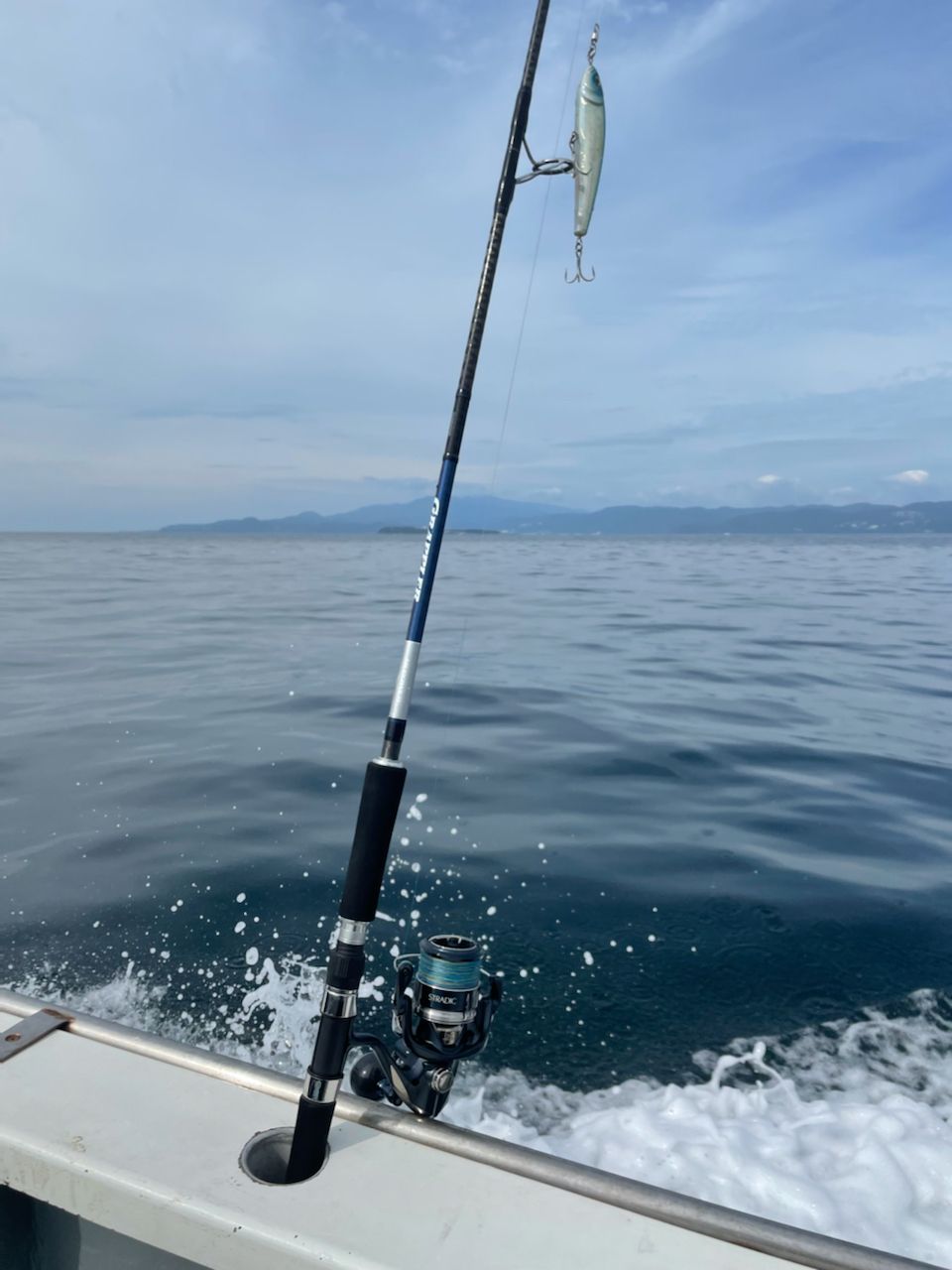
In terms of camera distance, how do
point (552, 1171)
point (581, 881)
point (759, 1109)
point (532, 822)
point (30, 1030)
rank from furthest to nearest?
point (532, 822) → point (581, 881) → point (759, 1109) → point (30, 1030) → point (552, 1171)

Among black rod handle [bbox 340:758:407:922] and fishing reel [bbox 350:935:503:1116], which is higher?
black rod handle [bbox 340:758:407:922]

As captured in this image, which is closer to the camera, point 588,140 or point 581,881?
point 588,140

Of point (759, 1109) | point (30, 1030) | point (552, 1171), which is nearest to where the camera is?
point (552, 1171)

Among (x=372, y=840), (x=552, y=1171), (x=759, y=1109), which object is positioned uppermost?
(x=372, y=840)

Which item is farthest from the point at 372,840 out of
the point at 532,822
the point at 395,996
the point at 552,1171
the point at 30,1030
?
the point at 532,822

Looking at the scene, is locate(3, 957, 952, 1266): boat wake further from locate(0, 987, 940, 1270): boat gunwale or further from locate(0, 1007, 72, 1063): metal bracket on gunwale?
locate(0, 1007, 72, 1063): metal bracket on gunwale

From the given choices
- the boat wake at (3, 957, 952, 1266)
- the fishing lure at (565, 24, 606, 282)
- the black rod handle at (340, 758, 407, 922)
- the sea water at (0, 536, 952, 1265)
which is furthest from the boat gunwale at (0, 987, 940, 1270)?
the fishing lure at (565, 24, 606, 282)

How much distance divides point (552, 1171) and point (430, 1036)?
1.06 ft

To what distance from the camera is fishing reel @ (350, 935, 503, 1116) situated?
177cm

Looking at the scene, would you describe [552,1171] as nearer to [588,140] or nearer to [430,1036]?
[430,1036]

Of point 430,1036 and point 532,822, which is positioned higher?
point 430,1036

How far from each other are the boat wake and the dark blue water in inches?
3.4

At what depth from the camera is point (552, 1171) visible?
5.19ft

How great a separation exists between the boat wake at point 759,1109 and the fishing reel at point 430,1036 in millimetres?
1050
